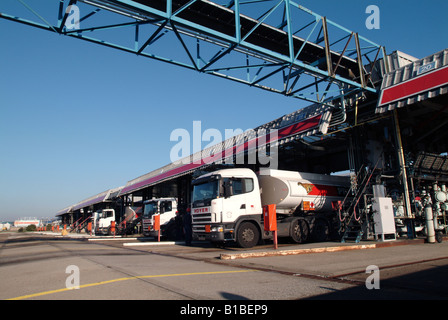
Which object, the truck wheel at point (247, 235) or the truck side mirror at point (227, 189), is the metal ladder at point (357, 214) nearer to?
the truck wheel at point (247, 235)

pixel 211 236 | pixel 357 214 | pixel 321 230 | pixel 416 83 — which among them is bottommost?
pixel 321 230

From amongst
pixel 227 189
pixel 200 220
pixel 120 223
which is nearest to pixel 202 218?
pixel 200 220

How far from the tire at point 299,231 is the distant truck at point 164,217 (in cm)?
812

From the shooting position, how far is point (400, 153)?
12.9 metres

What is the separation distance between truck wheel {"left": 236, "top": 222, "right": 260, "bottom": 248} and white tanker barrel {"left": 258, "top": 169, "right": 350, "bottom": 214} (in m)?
1.66

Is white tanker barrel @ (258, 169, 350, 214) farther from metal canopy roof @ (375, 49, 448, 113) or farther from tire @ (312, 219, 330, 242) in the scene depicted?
Result: metal canopy roof @ (375, 49, 448, 113)

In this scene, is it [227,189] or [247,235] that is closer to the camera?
[227,189]

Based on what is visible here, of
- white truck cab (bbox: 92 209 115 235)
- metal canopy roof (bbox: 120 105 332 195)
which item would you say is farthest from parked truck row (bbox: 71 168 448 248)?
white truck cab (bbox: 92 209 115 235)

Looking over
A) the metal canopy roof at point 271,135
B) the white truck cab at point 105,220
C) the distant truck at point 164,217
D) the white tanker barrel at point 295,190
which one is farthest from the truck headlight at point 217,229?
the white truck cab at point 105,220

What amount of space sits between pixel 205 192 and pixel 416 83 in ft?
29.0

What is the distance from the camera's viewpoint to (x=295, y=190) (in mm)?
13328

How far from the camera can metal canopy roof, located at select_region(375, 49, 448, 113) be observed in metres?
10.9

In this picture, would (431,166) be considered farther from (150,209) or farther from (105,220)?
(105,220)
